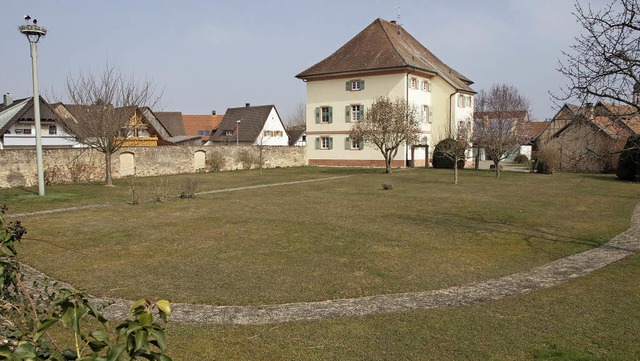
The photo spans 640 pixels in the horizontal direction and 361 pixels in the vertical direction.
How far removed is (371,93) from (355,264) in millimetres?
35075

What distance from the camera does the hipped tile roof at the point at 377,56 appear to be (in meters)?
41.7

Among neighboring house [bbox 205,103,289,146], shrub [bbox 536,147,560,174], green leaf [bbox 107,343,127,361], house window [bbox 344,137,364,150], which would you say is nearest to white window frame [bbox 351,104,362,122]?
house window [bbox 344,137,364,150]

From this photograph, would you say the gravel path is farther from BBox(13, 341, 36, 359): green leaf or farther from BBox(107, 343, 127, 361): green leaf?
BBox(107, 343, 127, 361): green leaf

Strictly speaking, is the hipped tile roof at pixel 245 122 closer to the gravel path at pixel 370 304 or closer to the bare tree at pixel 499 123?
the bare tree at pixel 499 123

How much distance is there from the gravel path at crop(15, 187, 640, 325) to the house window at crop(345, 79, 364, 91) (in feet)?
117

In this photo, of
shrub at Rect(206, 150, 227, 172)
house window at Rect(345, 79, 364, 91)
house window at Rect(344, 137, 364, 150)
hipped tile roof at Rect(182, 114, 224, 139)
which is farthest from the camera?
hipped tile roof at Rect(182, 114, 224, 139)

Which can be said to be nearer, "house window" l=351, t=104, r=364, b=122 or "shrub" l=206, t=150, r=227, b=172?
"shrub" l=206, t=150, r=227, b=172

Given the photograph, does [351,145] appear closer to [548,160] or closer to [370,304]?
[548,160]

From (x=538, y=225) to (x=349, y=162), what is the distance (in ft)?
101

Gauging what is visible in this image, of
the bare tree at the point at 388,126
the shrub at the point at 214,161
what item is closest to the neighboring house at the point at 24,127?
the shrub at the point at 214,161

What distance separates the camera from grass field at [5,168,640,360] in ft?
16.9

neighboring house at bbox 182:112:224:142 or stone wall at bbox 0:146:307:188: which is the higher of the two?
neighboring house at bbox 182:112:224:142

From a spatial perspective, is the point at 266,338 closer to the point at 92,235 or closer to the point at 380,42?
the point at 92,235

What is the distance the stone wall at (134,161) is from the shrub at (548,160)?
2125cm
